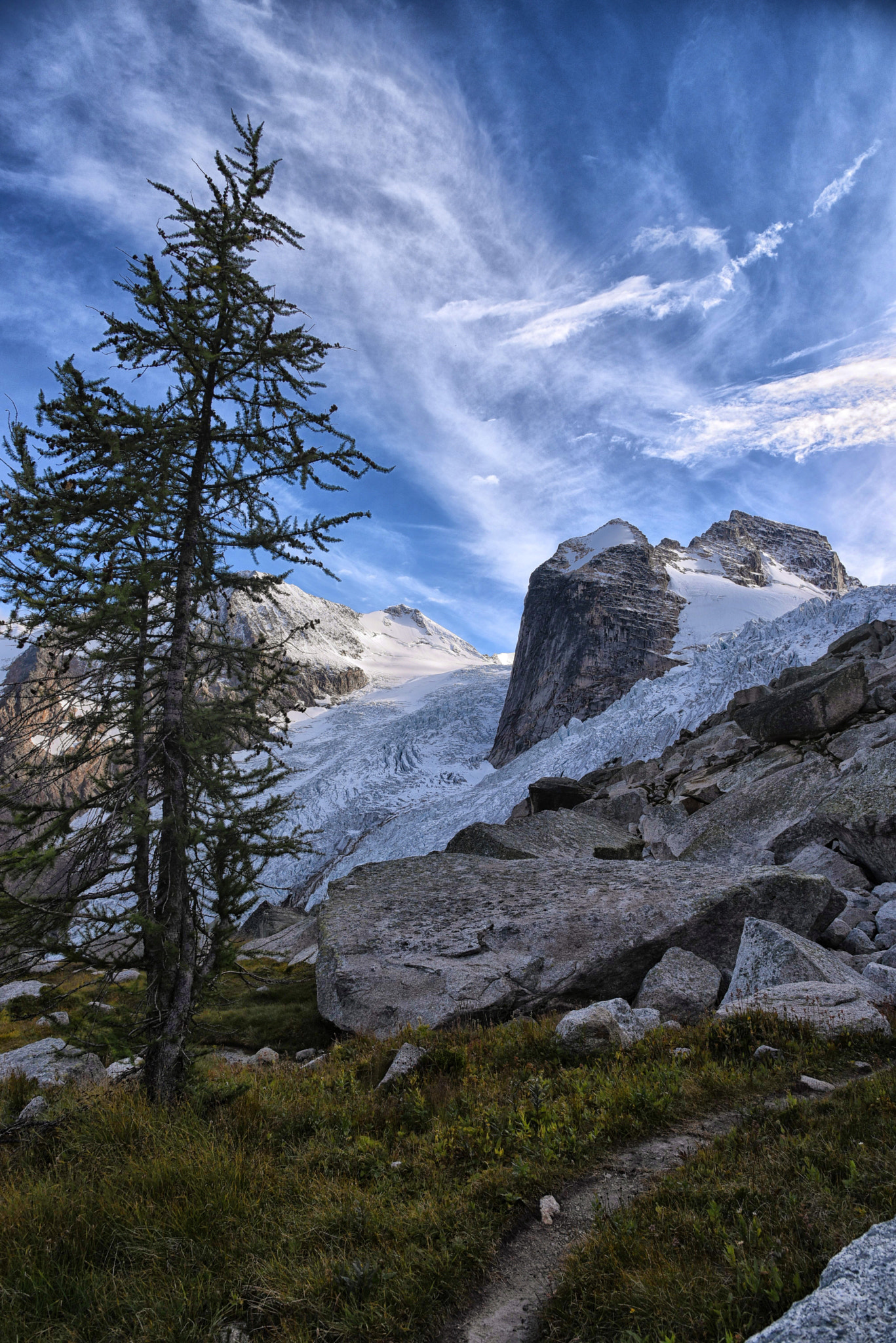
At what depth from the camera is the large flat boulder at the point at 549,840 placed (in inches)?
531

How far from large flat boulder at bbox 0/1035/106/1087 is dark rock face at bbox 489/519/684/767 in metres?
81.9

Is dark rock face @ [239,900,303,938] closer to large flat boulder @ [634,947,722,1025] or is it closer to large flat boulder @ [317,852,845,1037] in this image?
large flat boulder @ [317,852,845,1037]

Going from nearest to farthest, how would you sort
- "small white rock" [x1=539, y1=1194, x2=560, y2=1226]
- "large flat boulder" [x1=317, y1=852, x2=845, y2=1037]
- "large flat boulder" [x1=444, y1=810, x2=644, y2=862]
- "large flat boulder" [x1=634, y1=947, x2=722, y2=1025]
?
"small white rock" [x1=539, y1=1194, x2=560, y2=1226], "large flat boulder" [x1=634, y1=947, x2=722, y2=1025], "large flat boulder" [x1=317, y1=852, x2=845, y2=1037], "large flat boulder" [x1=444, y1=810, x2=644, y2=862]

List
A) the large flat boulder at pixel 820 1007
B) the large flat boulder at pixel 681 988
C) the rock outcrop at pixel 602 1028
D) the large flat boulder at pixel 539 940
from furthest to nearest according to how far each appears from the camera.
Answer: the large flat boulder at pixel 539 940 → the large flat boulder at pixel 681 988 → the rock outcrop at pixel 602 1028 → the large flat boulder at pixel 820 1007

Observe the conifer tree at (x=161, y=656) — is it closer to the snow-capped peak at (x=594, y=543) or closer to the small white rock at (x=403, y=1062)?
the small white rock at (x=403, y=1062)

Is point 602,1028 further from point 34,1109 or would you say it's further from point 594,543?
point 594,543

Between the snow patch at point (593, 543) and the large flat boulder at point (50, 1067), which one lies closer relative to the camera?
the large flat boulder at point (50, 1067)

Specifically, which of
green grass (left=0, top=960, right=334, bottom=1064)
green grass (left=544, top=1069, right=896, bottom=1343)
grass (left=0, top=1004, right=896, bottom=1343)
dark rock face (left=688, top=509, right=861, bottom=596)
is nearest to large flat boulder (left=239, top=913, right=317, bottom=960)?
green grass (left=0, top=960, right=334, bottom=1064)

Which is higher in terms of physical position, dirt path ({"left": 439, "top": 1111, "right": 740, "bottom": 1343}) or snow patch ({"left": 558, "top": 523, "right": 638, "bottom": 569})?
snow patch ({"left": 558, "top": 523, "right": 638, "bottom": 569})

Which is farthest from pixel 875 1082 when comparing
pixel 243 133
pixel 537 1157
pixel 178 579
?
pixel 243 133

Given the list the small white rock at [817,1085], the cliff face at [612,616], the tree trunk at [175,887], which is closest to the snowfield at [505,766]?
the cliff face at [612,616]

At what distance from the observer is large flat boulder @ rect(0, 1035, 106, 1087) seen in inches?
264

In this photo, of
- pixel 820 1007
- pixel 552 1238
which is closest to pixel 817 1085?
pixel 820 1007

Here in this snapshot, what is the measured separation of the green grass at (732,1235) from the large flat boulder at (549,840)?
853 centimetres
